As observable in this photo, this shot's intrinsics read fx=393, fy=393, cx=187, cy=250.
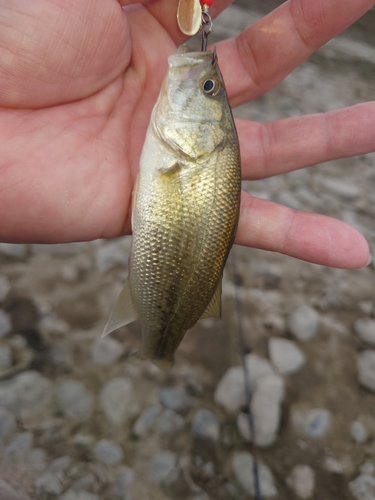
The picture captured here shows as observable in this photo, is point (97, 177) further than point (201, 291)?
Yes

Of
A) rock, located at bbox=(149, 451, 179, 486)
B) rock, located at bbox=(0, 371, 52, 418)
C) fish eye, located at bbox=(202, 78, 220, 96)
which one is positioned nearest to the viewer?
fish eye, located at bbox=(202, 78, 220, 96)

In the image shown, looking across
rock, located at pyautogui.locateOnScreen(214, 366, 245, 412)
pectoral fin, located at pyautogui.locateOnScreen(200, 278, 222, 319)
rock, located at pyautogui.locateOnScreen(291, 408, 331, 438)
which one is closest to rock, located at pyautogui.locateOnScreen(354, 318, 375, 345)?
rock, located at pyautogui.locateOnScreen(291, 408, 331, 438)

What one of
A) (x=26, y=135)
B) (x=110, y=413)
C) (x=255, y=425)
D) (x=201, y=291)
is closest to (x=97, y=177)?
(x=26, y=135)

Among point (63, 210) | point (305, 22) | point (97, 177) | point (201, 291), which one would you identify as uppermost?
point (305, 22)

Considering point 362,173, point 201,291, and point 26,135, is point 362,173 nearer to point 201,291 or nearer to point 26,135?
point 201,291

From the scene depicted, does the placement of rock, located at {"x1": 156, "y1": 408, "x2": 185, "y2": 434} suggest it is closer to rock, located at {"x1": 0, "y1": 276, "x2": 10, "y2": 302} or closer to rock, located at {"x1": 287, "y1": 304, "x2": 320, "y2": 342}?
rock, located at {"x1": 287, "y1": 304, "x2": 320, "y2": 342}

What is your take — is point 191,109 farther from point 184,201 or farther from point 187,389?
→ point 187,389
